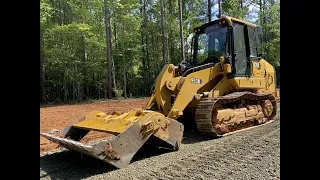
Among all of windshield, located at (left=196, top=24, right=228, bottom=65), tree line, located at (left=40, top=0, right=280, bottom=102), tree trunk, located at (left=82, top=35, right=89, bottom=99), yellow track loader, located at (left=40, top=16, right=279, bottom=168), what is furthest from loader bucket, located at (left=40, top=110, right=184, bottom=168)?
tree trunk, located at (left=82, top=35, right=89, bottom=99)

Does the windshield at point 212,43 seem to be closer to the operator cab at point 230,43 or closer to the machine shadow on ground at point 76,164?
the operator cab at point 230,43

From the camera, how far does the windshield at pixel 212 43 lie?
680cm

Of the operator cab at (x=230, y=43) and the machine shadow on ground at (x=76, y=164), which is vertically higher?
the operator cab at (x=230, y=43)

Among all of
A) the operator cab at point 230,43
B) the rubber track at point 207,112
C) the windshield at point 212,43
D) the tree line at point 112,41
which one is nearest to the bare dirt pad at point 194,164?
the rubber track at point 207,112

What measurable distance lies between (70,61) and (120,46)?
4.62 m

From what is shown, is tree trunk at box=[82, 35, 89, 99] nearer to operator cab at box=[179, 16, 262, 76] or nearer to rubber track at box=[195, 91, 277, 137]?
operator cab at box=[179, 16, 262, 76]

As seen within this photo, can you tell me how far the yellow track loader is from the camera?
15.0ft

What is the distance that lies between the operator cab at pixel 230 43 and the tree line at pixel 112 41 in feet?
36.7

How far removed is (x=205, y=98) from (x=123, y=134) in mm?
2501

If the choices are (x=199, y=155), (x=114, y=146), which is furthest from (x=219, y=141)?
(x=114, y=146)
